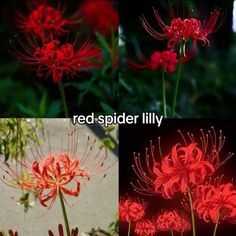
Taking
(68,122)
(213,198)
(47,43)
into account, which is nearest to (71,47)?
(47,43)

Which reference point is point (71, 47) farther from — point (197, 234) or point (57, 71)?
point (197, 234)

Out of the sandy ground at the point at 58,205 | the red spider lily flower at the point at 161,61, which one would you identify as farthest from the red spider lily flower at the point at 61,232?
the red spider lily flower at the point at 161,61

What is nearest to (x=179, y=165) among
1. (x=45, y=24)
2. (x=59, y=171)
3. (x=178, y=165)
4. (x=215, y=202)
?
(x=178, y=165)

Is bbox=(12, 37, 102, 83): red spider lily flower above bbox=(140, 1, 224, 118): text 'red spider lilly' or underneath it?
underneath

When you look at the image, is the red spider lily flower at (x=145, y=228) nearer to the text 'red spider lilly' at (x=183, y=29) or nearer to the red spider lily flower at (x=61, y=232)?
the red spider lily flower at (x=61, y=232)

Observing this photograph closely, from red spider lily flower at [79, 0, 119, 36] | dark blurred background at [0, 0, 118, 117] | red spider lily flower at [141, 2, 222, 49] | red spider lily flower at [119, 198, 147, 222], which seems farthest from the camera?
red spider lily flower at [79, 0, 119, 36]

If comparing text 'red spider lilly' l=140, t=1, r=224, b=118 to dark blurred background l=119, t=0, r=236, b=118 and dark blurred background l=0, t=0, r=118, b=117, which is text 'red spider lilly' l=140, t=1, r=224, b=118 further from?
dark blurred background l=0, t=0, r=118, b=117

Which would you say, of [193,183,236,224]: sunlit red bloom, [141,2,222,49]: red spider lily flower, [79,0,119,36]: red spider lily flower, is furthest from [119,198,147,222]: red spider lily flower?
[79,0,119,36]: red spider lily flower
